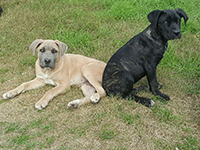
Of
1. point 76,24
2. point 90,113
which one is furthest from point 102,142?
point 76,24

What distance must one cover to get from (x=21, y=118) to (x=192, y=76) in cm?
364

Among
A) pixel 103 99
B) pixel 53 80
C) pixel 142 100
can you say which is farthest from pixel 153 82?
pixel 53 80

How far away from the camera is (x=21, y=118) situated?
3.69 m

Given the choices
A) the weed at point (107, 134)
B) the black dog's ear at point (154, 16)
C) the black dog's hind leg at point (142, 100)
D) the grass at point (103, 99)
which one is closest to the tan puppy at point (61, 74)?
the grass at point (103, 99)

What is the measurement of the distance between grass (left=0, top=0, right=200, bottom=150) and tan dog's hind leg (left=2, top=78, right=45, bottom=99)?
0.11 meters

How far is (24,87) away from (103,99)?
160 cm

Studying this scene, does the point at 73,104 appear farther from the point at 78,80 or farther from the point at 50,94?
the point at 78,80

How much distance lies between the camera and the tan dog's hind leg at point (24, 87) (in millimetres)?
4191

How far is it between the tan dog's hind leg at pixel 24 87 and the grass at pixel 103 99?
11 centimetres

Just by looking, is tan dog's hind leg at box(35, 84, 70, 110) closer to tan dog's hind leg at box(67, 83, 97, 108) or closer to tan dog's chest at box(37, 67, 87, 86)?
tan dog's chest at box(37, 67, 87, 86)

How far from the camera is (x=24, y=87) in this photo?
442 centimetres

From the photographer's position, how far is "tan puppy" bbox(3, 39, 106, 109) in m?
4.09

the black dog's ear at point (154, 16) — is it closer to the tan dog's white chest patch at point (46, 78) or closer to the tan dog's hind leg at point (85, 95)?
the tan dog's hind leg at point (85, 95)

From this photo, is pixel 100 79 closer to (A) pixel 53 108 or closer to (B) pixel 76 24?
(A) pixel 53 108
